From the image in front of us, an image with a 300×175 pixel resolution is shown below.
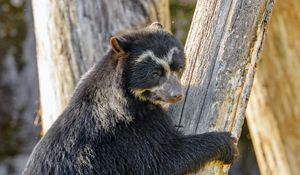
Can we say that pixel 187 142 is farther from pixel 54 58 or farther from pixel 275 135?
pixel 275 135

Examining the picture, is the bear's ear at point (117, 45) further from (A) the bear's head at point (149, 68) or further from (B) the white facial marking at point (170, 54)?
(B) the white facial marking at point (170, 54)

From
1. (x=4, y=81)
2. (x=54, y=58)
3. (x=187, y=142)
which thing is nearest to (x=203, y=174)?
(x=187, y=142)

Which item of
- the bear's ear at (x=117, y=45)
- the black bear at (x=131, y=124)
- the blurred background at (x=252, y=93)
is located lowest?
the blurred background at (x=252, y=93)

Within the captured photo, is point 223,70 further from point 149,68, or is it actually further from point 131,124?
point 131,124

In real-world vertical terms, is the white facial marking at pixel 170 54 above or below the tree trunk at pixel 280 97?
above

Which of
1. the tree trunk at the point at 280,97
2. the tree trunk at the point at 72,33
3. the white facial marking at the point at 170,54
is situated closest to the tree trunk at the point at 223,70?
the white facial marking at the point at 170,54

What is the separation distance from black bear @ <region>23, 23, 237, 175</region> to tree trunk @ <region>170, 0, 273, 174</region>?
0.45ft

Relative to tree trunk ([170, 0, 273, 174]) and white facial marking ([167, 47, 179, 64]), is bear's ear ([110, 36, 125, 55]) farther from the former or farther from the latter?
tree trunk ([170, 0, 273, 174])

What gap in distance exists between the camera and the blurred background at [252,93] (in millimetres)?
9117

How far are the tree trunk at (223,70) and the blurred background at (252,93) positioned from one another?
353cm

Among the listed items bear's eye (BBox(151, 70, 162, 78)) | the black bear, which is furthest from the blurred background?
bear's eye (BBox(151, 70, 162, 78))

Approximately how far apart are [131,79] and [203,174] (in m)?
0.92

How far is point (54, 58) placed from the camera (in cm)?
795

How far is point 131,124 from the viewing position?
5.42 metres
